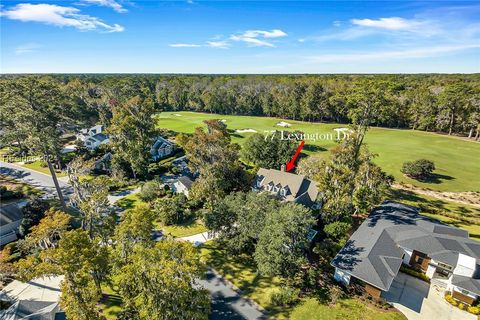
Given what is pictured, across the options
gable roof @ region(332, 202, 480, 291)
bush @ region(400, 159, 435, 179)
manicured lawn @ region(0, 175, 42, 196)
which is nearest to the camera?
gable roof @ region(332, 202, 480, 291)

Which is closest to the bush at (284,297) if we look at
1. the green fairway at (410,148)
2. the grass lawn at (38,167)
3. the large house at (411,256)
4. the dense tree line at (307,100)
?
the large house at (411,256)

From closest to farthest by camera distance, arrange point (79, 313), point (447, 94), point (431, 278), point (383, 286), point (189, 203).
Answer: point (79, 313) < point (383, 286) < point (431, 278) < point (189, 203) < point (447, 94)

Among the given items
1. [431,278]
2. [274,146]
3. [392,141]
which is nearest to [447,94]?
[392,141]

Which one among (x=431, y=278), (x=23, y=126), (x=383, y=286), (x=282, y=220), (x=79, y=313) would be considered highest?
(x=23, y=126)

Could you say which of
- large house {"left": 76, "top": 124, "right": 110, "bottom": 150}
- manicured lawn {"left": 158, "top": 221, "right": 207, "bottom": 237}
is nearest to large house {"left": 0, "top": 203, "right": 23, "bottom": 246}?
manicured lawn {"left": 158, "top": 221, "right": 207, "bottom": 237}

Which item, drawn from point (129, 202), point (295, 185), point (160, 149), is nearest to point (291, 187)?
point (295, 185)

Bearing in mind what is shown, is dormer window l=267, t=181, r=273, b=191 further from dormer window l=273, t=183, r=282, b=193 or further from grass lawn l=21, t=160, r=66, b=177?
grass lawn l=21, t=160, r=66, b=177

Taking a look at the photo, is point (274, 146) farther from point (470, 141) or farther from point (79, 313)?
point (470, 141)
